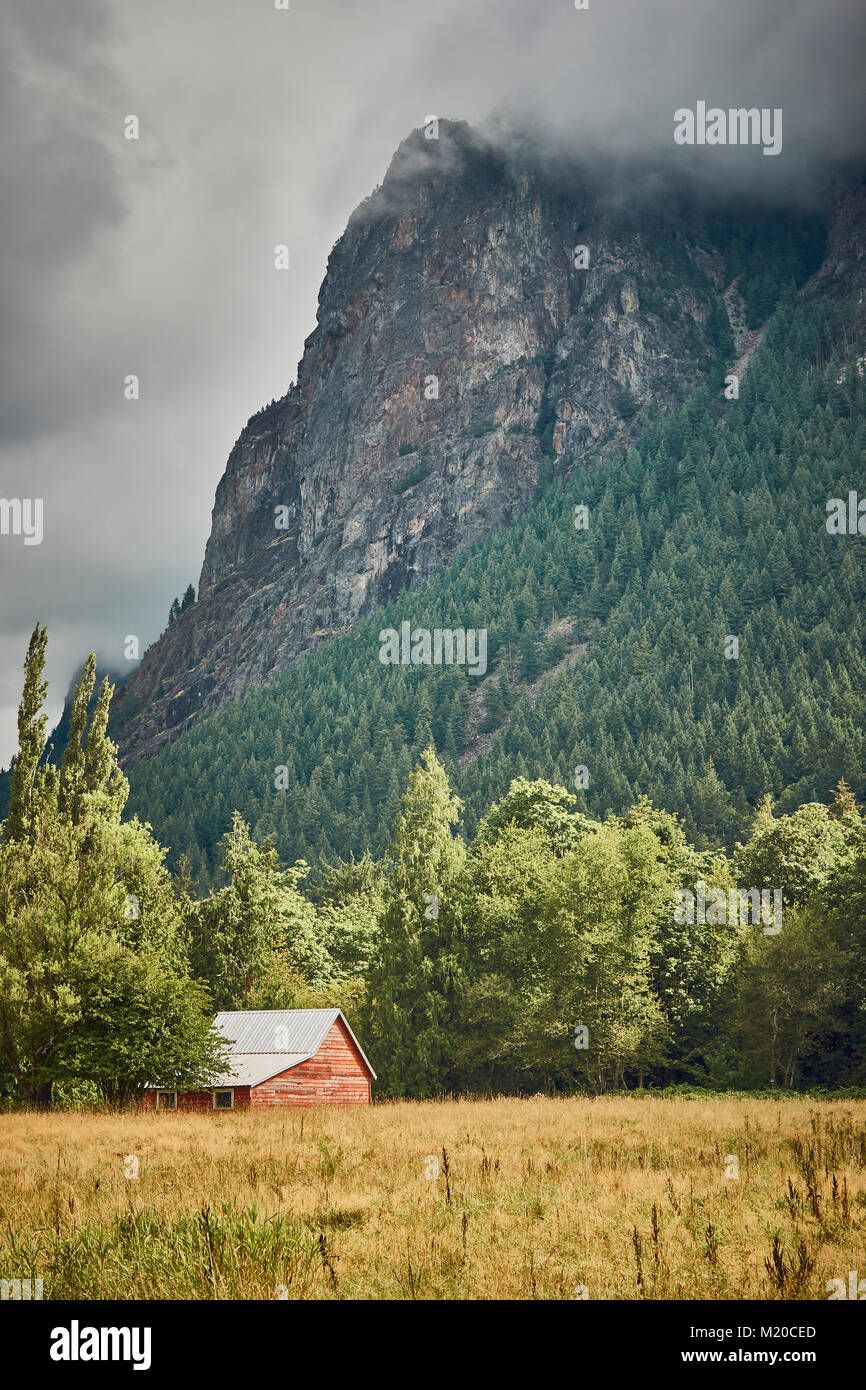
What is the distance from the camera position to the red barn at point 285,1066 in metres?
44.9

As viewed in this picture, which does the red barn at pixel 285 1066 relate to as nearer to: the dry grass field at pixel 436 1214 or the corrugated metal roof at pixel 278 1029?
the corrugated metal roof at pixel 278 1029

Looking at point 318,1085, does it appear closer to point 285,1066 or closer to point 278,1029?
point 285,1066

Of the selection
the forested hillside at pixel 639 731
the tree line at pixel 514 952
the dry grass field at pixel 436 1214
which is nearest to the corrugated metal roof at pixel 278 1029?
the tree line at pixel 514 952

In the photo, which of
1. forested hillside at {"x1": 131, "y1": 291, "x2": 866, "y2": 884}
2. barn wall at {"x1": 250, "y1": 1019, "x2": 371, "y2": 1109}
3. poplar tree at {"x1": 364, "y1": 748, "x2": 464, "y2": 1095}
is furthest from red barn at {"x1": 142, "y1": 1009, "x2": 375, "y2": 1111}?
forested hillside at {"x1": 131, "y1": 291, "x2": 866, "y2": 884}

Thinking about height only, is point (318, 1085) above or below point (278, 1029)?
below

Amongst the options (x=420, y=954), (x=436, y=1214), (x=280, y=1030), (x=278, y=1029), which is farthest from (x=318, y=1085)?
(x=436, y=1214)

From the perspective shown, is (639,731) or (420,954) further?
(639,731)

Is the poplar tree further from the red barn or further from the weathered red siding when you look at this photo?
the weathered red siding

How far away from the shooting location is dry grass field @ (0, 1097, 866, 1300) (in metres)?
9.51

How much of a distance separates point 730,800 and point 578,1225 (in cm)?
11433

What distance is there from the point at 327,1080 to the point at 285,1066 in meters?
2.61

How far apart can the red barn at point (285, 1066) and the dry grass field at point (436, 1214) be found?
68.9ft

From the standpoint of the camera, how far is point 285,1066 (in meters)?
46.4
